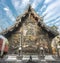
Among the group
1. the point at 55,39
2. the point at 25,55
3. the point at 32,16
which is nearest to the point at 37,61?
the point at 25,55

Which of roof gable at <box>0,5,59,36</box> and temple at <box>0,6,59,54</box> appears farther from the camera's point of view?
roof gable at <box>0,5,59,36</box>

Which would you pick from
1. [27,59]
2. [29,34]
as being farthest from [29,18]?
[27,59]

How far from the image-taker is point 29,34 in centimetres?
1791

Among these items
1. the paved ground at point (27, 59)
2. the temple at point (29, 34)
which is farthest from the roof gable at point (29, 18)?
the paved ground at point (27, 59)

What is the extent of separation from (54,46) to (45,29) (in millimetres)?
1979

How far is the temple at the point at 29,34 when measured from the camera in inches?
675

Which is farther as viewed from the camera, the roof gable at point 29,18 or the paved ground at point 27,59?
the roof gable at point 29,18

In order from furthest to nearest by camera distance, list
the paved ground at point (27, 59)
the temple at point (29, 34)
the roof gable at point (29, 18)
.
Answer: the roof gable at point (29, 18)
the temple at point (29, 34)
the paved ground at point (27, 59)

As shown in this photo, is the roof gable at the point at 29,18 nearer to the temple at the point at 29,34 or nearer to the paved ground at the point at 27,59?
the temple at the point at 29,34

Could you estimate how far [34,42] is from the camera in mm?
17500

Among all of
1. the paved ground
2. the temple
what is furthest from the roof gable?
the paved ground

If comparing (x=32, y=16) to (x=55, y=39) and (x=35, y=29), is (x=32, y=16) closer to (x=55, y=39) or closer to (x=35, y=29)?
(x=35, y=29)

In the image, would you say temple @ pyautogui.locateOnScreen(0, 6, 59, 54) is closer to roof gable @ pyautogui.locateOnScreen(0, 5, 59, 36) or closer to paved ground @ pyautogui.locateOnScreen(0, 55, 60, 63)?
roof gable @ pyautogui.locateOnScreen(0, 5, 59, 36)

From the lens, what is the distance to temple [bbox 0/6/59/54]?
56.2 feet
